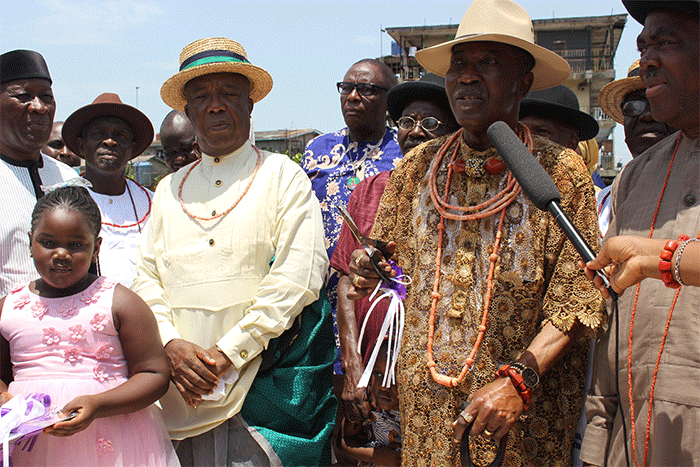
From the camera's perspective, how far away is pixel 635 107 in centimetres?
402

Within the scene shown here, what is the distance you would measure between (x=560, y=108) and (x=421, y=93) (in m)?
0.87

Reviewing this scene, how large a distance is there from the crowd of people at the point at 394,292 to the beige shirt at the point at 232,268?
0.01 meters

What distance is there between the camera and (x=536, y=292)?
255cm

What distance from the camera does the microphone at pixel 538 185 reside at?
1774 millimetres

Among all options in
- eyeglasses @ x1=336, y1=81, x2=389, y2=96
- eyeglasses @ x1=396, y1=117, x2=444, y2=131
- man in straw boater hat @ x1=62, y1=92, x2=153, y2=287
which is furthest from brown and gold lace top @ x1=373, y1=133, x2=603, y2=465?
man in straw boater hat @ x1=62, y1=92, x2=153, y2=287

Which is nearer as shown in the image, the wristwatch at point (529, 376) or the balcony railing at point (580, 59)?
the wristwatch at point (529, 376)

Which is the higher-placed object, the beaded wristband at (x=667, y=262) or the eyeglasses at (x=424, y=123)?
the eyeglasses at (x=424, y=123)

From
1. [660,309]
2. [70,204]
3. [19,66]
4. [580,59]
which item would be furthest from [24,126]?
[580,59]

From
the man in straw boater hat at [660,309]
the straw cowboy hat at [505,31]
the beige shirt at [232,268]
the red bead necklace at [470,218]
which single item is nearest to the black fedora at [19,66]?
the beige shirt at [232,268]

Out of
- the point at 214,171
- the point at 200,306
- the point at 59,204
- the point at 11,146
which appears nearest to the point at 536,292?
the point at 200,306

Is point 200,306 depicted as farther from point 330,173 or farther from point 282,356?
point 330,173

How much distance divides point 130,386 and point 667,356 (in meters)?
2.20

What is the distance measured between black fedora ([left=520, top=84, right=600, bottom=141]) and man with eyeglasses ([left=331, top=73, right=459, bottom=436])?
533mm

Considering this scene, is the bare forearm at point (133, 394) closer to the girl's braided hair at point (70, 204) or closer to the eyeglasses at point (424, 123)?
the girl's braided hair at point (70, 204)
